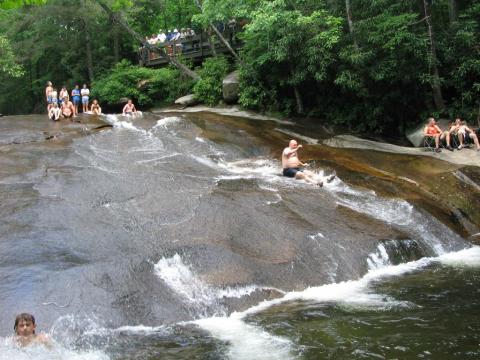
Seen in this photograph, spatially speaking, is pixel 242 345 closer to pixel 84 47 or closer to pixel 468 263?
pixel 468 263

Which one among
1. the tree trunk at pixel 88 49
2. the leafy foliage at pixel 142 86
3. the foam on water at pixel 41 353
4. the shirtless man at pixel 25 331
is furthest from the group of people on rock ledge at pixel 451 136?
the tree trunk at pixel 88 49

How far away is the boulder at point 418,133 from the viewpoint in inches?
707

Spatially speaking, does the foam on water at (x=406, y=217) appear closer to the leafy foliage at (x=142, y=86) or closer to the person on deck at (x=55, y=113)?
the person on deck at (x=55, y=113)

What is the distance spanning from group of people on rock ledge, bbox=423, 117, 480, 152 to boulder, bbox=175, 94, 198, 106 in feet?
39.8

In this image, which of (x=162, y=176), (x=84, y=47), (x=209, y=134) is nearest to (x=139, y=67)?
(x=84, y=47)

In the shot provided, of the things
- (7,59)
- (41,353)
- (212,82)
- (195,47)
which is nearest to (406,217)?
(41,353)

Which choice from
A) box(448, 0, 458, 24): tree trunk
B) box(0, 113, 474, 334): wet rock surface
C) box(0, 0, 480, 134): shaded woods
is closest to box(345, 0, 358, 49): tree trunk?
box(0, 0, 480, 134): shaded woods

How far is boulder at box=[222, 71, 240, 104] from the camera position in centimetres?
2330

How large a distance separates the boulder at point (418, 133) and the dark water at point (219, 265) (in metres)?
6.11

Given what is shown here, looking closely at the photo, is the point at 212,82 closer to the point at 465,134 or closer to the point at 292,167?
the point at 465,134

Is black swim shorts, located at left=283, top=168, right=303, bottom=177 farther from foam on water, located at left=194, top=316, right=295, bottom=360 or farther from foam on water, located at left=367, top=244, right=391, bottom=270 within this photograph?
foam on water, located at left=194, top=316, right=295, bottom=360

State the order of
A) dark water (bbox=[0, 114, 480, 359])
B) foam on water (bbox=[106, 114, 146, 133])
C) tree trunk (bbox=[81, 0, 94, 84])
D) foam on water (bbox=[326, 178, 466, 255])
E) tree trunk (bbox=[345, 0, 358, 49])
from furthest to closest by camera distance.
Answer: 1. tree trunk (bbox=[81, 0, 94, 84])
2. tree trunk (bbox=[345, 0, 358, 49])
3. foam on water (bbox=[106, 114, 146, 133])
4. foam on water (bbox=[326, 178, 466, 255])
5. dark water (bbox=[0, 114, 480, 359])

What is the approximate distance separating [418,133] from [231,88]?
859 cm

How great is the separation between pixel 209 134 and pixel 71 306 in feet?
35.1
